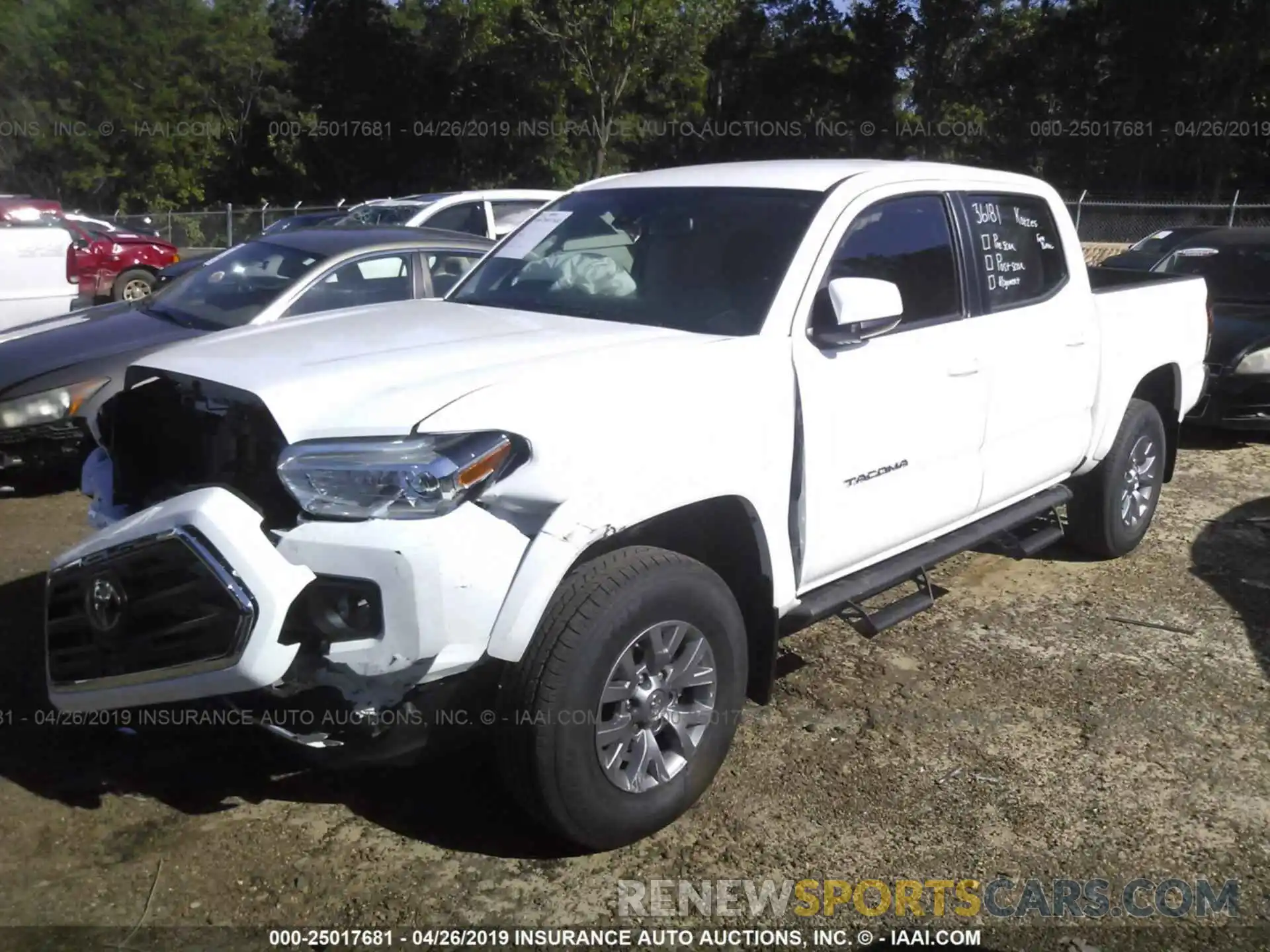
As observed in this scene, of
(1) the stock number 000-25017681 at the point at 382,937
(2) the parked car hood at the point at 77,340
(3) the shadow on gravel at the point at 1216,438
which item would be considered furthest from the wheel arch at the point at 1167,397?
(2) the parked car hood at the point at 77,340

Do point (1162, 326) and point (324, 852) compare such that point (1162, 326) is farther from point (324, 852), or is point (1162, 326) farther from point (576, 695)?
point (324, 852)

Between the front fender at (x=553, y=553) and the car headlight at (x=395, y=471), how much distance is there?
20 cm

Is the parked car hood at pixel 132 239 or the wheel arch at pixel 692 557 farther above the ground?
the parked car hood at pixel 132 239

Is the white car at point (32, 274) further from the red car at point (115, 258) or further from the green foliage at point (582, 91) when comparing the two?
the green foliage at point (582, 91)

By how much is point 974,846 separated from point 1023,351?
2132 mm

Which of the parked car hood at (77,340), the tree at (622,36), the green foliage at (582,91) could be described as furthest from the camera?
the green foliage at (582,91)

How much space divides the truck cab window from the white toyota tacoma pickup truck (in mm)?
13

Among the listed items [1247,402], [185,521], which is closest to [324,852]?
[185,521]

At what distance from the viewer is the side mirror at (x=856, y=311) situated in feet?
11.6

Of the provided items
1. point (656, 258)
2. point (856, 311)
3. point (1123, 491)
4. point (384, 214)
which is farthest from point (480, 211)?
point (856, 311)

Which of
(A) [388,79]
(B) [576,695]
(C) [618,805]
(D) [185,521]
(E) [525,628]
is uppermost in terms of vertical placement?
(A) [388,79]

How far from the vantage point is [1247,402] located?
8.13 metres

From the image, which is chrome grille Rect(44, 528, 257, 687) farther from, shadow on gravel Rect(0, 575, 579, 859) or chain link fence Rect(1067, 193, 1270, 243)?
chain link fence Rect(1067, 193, 1270, 243)

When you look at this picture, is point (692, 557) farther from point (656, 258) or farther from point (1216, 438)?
point (1216, 438)
